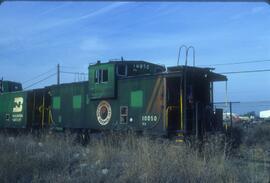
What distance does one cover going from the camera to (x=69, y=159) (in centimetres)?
1231

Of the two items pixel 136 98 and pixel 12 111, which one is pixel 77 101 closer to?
pixel 136 98

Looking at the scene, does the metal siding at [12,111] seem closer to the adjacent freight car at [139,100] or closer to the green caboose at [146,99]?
the adjacent freight car at [139,100]

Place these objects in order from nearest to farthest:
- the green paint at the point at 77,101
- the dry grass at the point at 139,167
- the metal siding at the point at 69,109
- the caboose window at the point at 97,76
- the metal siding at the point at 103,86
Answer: the dry grass at the point at 139,167
the metal siding at the point at 103,86
the caboose window at the point at 97,76
the metal siding at the point at 69,109
the green paint at the point at 77,101

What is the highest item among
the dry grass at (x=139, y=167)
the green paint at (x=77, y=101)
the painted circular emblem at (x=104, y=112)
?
the green paint at (x=77, y=101)

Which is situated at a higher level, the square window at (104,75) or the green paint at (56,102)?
the square window at (104,75)

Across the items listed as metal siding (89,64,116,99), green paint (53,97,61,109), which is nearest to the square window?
metal siding (89,64,116,99)

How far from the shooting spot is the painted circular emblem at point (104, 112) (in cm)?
1859

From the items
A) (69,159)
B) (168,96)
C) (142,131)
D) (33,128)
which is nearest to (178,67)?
(168,96)

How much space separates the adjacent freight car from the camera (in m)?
15.9

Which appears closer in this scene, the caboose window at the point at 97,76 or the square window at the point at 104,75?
the square window at the point at 104,75

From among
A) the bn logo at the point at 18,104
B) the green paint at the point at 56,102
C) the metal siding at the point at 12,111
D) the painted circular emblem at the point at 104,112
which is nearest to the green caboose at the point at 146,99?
the painted circular emblem at the point at 104,112

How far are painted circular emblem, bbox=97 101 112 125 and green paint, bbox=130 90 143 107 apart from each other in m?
1.47

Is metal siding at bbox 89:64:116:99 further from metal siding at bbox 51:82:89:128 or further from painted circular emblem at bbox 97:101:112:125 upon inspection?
metal siding at bbox 51:82:89:128

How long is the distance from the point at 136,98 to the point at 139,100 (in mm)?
223
